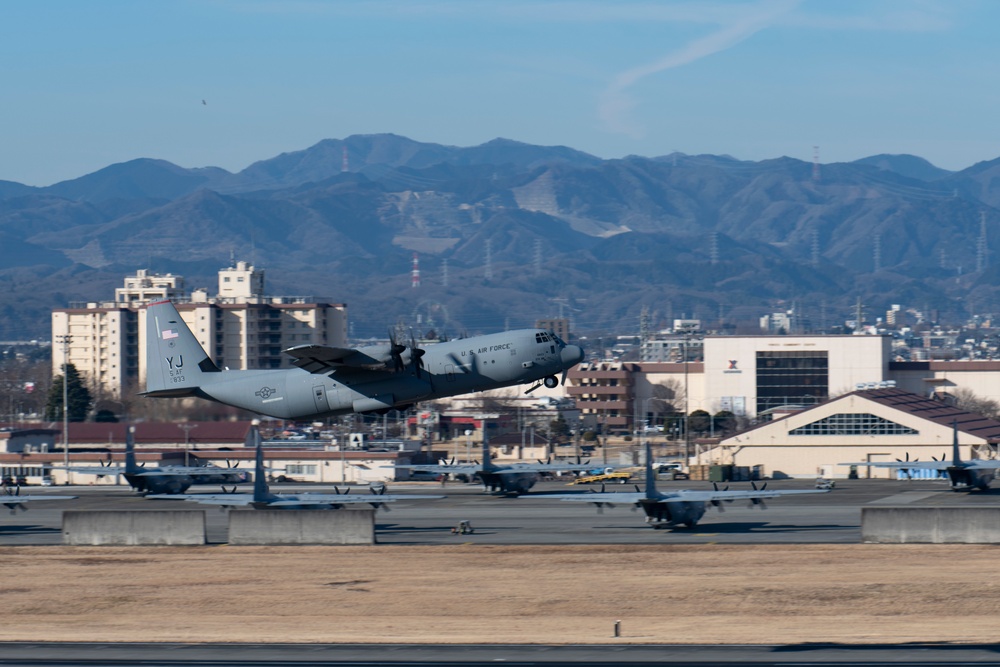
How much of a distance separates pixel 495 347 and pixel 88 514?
26.8 metres

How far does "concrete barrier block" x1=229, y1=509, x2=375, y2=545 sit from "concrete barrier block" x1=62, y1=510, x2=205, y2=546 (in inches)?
89.3

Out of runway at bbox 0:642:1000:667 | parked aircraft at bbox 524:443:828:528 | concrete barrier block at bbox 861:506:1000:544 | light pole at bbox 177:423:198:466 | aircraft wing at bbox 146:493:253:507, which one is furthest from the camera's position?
light pole at bbox 177:423:198:466

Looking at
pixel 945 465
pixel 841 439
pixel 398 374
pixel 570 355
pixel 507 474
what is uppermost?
pixel 570 355

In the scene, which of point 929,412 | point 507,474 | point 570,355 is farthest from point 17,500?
point 929,412

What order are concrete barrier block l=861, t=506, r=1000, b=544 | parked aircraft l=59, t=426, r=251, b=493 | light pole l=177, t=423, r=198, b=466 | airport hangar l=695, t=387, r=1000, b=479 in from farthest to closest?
1. airport hangar l=695, t=387, r=1000, b=479
2. light pole l=177, t=423, r=198, b=466
3. parked aircraft l=59, t=426, r=251, b=493
4. concrete barrier block l=861, t=506, r=1000, b=544

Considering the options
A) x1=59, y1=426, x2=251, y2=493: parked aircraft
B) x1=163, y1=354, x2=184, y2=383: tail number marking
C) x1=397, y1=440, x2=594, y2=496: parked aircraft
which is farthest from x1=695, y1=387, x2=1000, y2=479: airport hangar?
x1=163, y1=354, x2=184, y2=383: tail number marking

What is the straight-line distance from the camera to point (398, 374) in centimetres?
6378

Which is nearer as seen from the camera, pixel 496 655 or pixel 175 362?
pixel 496 655

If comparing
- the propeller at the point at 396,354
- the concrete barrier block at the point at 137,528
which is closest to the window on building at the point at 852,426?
the concrete barrier block at the point at 137,528

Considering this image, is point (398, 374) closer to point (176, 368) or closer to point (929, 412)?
point (176, 368)

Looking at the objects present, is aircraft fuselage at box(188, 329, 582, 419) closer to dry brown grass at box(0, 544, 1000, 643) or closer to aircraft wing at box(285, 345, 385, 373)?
aircraft wing at box(285, 345, 385, 373)

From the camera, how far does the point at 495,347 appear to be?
63.1 meters

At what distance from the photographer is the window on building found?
137875 mm

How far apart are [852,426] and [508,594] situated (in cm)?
9115
